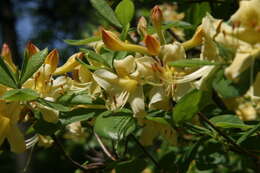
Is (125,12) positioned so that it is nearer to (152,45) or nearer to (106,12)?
(106,12)

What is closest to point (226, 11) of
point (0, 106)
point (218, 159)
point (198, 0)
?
point (198, 0)

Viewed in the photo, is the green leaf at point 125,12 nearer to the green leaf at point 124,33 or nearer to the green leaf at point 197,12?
the green leaf at point 124,33

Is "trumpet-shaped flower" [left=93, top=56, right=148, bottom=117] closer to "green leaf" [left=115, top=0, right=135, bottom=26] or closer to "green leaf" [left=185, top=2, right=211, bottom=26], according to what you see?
"green leaf" [left=115, top=0, right=135, bottom=26]

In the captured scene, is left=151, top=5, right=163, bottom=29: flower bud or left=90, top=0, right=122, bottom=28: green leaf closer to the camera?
left=151, top=5, right=163, bottom=29: flower bud

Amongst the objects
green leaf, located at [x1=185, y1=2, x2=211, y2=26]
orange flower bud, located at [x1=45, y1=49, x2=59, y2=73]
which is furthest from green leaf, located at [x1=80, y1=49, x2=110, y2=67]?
green leaf, located at [x1=185, y1=2, x2=211, y2=26]

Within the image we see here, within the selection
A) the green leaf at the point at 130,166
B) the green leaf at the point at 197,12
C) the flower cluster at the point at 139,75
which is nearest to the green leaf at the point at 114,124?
the flower cluster at the point at 139,75

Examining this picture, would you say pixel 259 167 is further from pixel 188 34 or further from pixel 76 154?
pixel 76 154

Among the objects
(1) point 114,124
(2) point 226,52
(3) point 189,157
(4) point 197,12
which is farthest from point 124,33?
(4) point 197,12
